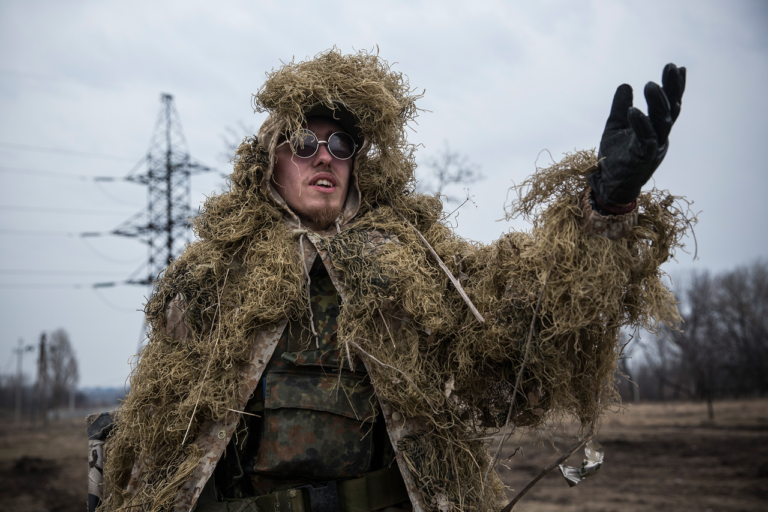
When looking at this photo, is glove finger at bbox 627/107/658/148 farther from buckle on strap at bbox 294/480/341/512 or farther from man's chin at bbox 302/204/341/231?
buckle on strap at bbox 294/480/341/512

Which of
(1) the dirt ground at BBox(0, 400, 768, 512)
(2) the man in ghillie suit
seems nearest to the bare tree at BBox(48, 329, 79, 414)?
(1) the dirt ground at BBox(0, 400, 768, 512)

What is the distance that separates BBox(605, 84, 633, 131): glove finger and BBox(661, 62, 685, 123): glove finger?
0.12 metres

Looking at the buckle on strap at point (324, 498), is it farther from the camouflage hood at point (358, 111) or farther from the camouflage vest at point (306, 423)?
the camouflage hood at point (358, 111)

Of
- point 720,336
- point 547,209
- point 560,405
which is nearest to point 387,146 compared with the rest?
point 547,209

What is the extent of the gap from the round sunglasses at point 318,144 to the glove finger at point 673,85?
61.2 inches

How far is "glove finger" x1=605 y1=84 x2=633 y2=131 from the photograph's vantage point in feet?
5.90

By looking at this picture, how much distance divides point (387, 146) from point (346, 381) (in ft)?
4.07

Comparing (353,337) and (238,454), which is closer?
(353,337)

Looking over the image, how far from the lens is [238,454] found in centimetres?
235

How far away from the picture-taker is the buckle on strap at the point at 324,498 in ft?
7.37

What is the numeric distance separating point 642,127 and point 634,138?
0.16 feet

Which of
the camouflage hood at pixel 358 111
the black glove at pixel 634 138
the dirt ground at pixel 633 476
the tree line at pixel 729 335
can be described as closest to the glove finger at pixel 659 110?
the black glove at pixel 634 138

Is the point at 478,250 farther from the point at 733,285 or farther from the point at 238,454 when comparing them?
the point at 733,285

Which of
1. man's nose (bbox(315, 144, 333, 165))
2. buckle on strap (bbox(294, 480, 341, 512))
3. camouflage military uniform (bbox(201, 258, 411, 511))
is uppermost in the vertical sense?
man's nose (bbox(315, 144, 333, 165))
